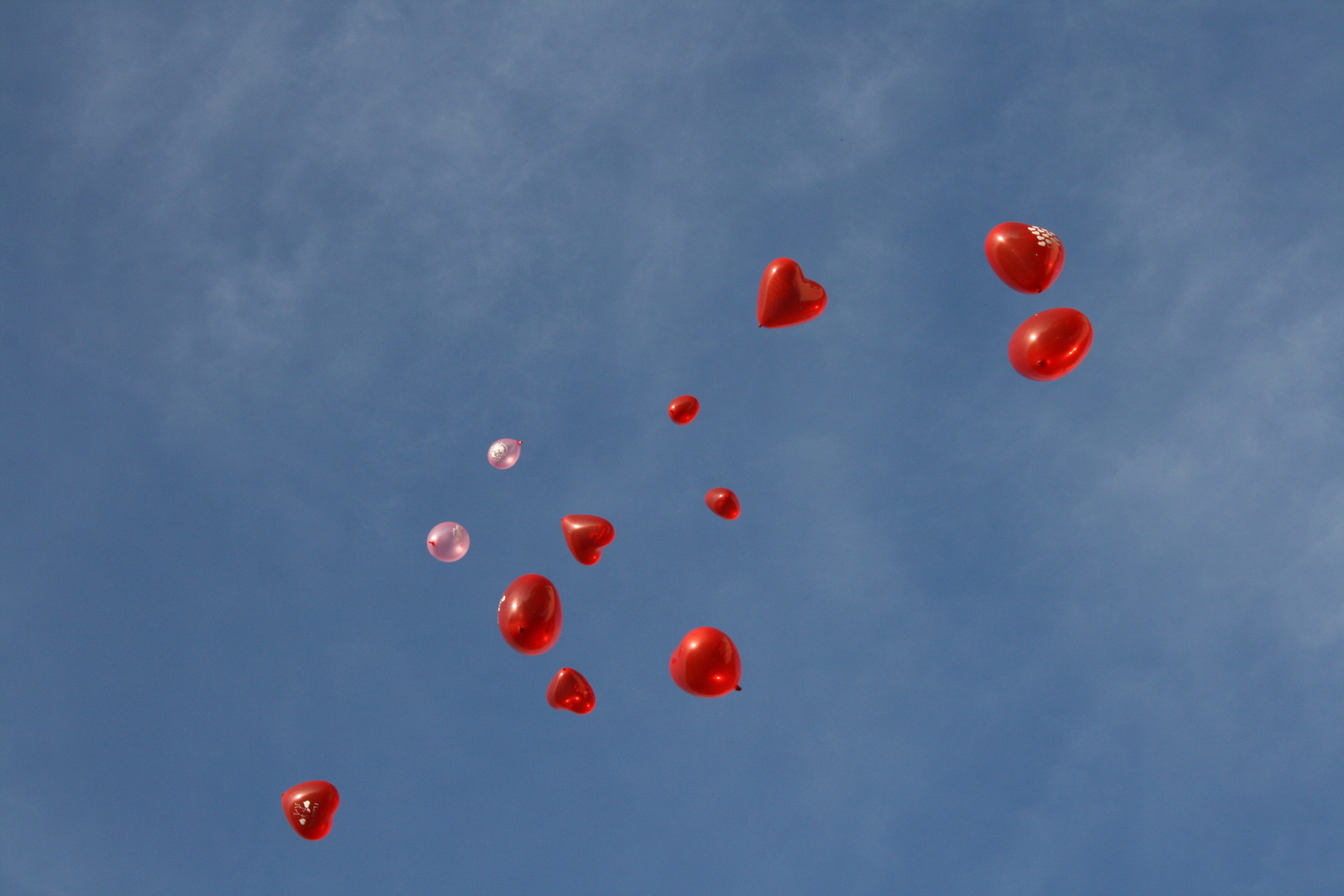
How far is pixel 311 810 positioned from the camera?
15.6 metres

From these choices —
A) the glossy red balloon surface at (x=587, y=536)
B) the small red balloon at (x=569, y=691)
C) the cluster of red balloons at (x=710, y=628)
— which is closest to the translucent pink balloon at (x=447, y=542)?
the cluster of red balloons at (x=710, y=628)

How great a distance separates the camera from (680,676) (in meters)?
14.2

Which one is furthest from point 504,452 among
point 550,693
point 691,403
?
point 550,693

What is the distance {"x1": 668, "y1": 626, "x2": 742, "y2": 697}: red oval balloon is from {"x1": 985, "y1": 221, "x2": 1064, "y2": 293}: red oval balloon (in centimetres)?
821

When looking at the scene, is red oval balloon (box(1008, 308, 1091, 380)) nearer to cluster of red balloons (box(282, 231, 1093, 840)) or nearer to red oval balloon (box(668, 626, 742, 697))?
cluster of red balloons (box(282, 231, 1093, 840))

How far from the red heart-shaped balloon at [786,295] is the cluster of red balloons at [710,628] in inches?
0.7

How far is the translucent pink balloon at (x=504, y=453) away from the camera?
18.7m

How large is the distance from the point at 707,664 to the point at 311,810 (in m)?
8.39

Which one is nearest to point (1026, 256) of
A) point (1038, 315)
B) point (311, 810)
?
point (1038, 315)

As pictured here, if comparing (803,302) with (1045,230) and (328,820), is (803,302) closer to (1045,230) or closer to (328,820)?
(1045,230)

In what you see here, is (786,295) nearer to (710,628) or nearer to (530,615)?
(710,628)

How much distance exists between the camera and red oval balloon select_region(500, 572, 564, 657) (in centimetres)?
1422

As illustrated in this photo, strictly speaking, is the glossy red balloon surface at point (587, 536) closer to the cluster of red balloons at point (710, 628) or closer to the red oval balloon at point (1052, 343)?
the cluster of red balloons at point (710, 628)

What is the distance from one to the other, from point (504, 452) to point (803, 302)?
24.6 feet
